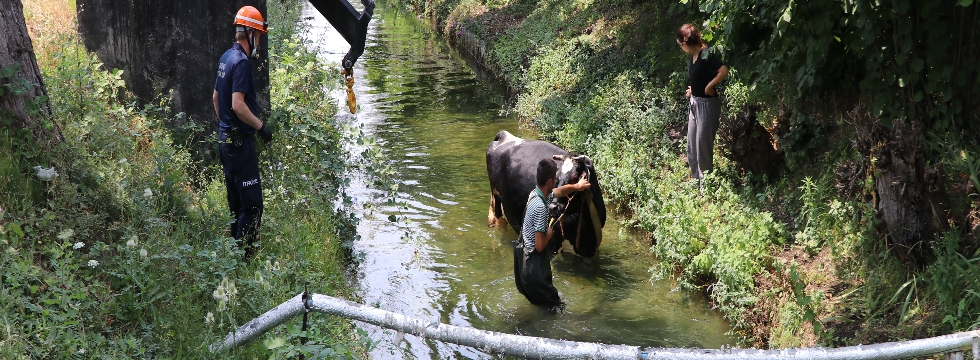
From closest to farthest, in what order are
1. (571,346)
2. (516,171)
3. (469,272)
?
(571,346) < (469,272) < (516,171)

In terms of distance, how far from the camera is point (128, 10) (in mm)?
8156

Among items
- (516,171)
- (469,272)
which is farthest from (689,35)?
(469,272)

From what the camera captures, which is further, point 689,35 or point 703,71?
point 703,71

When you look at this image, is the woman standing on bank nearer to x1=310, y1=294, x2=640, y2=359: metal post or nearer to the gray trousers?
the gray trousers

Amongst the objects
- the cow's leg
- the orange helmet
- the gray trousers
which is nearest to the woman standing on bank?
the gray trousers

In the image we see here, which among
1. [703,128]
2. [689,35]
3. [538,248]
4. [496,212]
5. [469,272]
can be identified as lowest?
[469,272]

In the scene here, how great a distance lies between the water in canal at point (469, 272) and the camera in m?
7.13

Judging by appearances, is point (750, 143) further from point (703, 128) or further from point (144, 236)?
point (144, 236)

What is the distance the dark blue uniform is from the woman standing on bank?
4.54 m

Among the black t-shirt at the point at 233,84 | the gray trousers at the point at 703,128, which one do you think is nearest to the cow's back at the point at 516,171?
the gray trousers at the point at 703,128

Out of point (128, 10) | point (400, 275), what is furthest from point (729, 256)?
point (128, 10)

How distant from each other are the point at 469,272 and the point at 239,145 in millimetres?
2994

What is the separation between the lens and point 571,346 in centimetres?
393

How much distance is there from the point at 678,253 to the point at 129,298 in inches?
198
